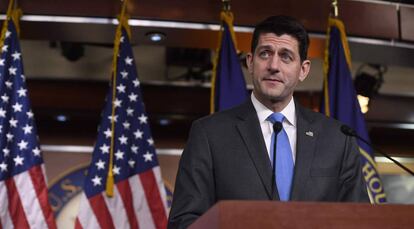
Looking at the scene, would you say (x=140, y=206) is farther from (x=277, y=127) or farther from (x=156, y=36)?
(x=277, y=127)

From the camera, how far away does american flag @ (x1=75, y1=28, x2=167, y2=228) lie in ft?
13.6

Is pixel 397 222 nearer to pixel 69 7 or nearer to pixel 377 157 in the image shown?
pixel 69 7

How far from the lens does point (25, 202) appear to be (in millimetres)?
4094

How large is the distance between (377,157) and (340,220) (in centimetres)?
445

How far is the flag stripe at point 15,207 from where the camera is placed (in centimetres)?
405

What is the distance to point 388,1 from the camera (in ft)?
16.2

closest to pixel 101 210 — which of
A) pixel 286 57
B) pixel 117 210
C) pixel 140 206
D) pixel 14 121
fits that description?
pixel 117 210

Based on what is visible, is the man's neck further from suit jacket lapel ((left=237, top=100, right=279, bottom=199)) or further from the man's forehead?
the man's forehead

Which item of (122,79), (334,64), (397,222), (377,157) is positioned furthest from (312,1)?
(397,222)

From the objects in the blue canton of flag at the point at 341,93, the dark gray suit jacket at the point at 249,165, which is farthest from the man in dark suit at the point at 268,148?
the blue canton of flag at the point at 341,93

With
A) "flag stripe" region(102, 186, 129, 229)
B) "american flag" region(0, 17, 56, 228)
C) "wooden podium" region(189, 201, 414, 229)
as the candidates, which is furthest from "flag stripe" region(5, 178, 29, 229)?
"wooden podium" region(189, 201, 414, 229)

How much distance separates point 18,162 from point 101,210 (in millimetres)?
525

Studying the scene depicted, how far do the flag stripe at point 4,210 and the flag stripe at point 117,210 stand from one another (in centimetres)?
52

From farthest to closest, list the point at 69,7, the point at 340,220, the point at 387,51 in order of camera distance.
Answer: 1. the point at 387,51
2. the point at 69,7
3. the point at 340,220
